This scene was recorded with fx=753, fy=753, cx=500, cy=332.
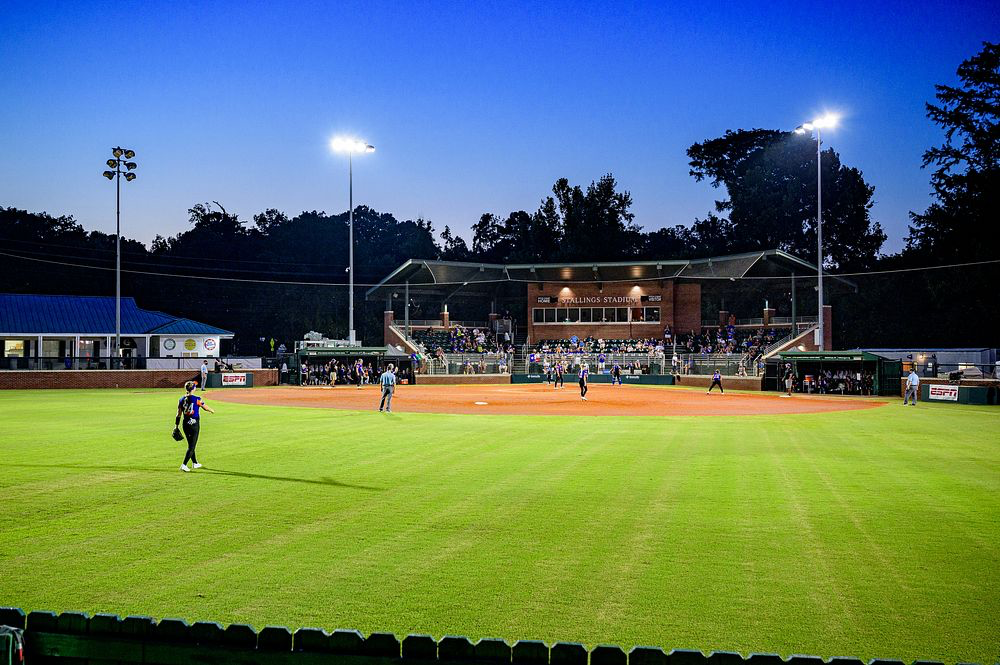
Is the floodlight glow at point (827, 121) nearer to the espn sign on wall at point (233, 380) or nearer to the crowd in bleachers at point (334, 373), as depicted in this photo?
the crowd in bleachers at point (334, 373)

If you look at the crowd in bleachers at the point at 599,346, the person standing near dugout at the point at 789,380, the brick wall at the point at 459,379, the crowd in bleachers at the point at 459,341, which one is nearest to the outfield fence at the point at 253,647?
the person standing near dugout at the point at 789,380

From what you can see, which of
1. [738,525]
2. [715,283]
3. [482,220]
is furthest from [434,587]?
[482,220]

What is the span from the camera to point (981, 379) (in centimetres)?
3984

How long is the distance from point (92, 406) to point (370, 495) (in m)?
24.3

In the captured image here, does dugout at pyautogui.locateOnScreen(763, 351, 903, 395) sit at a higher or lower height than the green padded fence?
higher

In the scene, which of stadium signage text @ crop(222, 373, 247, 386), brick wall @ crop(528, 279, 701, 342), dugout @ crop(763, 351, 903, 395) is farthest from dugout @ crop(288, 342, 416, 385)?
dugout @ crop(763, 351, 903, 395)

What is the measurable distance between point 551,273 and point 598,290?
4716 millimetres

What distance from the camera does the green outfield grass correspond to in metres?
6.71

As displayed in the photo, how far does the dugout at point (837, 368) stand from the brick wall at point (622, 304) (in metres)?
20.4

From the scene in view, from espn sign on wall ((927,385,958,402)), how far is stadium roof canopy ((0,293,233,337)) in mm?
50503

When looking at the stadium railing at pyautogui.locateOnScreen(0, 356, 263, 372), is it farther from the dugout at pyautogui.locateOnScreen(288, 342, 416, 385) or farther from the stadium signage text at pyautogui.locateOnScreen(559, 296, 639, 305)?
the stadium signage text at pyautogui.locateOnScreen(559, 296, 639, 305)

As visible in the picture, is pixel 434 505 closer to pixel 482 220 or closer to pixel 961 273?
pixel 961 273

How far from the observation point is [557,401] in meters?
37.6

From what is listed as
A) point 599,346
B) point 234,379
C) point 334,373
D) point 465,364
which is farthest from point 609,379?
point 234,379
